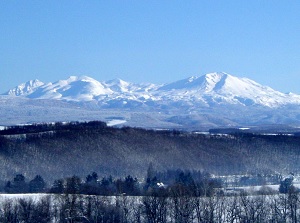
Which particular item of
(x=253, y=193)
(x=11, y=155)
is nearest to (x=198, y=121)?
(x=11, y=155)

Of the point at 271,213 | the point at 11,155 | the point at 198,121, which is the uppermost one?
the point at 198,121

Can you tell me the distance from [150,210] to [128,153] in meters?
27.5

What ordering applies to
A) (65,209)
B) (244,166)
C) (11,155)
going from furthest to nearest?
1. (244,166)
2. (11,155)
3. (65,209)

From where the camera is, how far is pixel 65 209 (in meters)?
29.7

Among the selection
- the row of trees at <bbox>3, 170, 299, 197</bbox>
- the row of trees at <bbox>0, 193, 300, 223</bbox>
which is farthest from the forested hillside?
the row of trees at <bbox>0, 193, 300, 223</bbox>

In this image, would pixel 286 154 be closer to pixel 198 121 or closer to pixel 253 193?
pixel 253 193

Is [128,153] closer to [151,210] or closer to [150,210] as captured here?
[151,210]

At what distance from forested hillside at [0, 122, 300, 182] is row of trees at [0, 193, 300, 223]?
56.7ft

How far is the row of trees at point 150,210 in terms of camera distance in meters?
30.5

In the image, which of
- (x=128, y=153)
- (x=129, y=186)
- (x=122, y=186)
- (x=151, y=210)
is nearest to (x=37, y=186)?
(x=122, y=186)

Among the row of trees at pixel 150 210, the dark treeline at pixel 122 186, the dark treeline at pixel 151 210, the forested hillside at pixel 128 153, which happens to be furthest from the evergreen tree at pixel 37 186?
the row of trees at pixel 150 210

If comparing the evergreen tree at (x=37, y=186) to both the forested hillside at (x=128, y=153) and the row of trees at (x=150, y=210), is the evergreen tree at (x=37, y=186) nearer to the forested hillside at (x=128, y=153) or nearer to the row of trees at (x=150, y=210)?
the forested hillside at (x=128, y=153)

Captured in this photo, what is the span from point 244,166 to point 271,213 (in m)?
26.1

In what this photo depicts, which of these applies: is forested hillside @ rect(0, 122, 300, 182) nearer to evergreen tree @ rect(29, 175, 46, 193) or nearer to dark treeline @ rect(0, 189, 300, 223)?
evergreen tree @ rect(29, 175, 46, 193)
